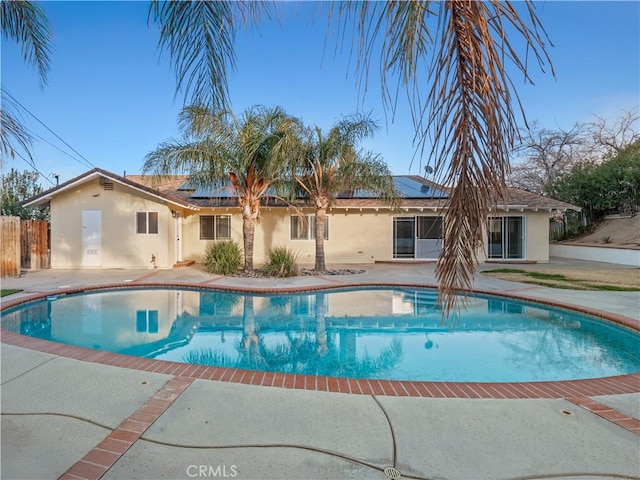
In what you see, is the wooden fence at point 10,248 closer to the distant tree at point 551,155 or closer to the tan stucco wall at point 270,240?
the tan stucco wall at point 270,240

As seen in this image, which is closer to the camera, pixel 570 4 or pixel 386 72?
pixel 386 72

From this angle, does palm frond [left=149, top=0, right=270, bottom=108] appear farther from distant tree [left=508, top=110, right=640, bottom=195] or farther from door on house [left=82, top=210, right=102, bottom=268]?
distant tree [left=508, top=110, right=640, bottom=195]

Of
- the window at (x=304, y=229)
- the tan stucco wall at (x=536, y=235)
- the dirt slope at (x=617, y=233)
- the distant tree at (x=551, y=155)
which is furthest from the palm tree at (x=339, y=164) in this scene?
the distant tree at (x=551, y=155)

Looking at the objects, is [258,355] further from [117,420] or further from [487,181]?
[487,181]

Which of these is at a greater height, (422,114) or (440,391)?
(422,114)

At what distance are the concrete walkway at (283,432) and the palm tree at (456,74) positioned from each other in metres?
1.78

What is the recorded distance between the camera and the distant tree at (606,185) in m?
20.8

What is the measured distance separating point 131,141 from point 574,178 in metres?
27.7

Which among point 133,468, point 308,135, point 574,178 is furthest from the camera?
point 574,178

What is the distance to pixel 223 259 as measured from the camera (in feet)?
46.7

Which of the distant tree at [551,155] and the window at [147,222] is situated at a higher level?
the distant tree at [551,155]

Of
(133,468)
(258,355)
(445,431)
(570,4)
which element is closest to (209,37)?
(570,4)

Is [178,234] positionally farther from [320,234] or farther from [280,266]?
[320,234]

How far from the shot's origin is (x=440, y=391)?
370cm
